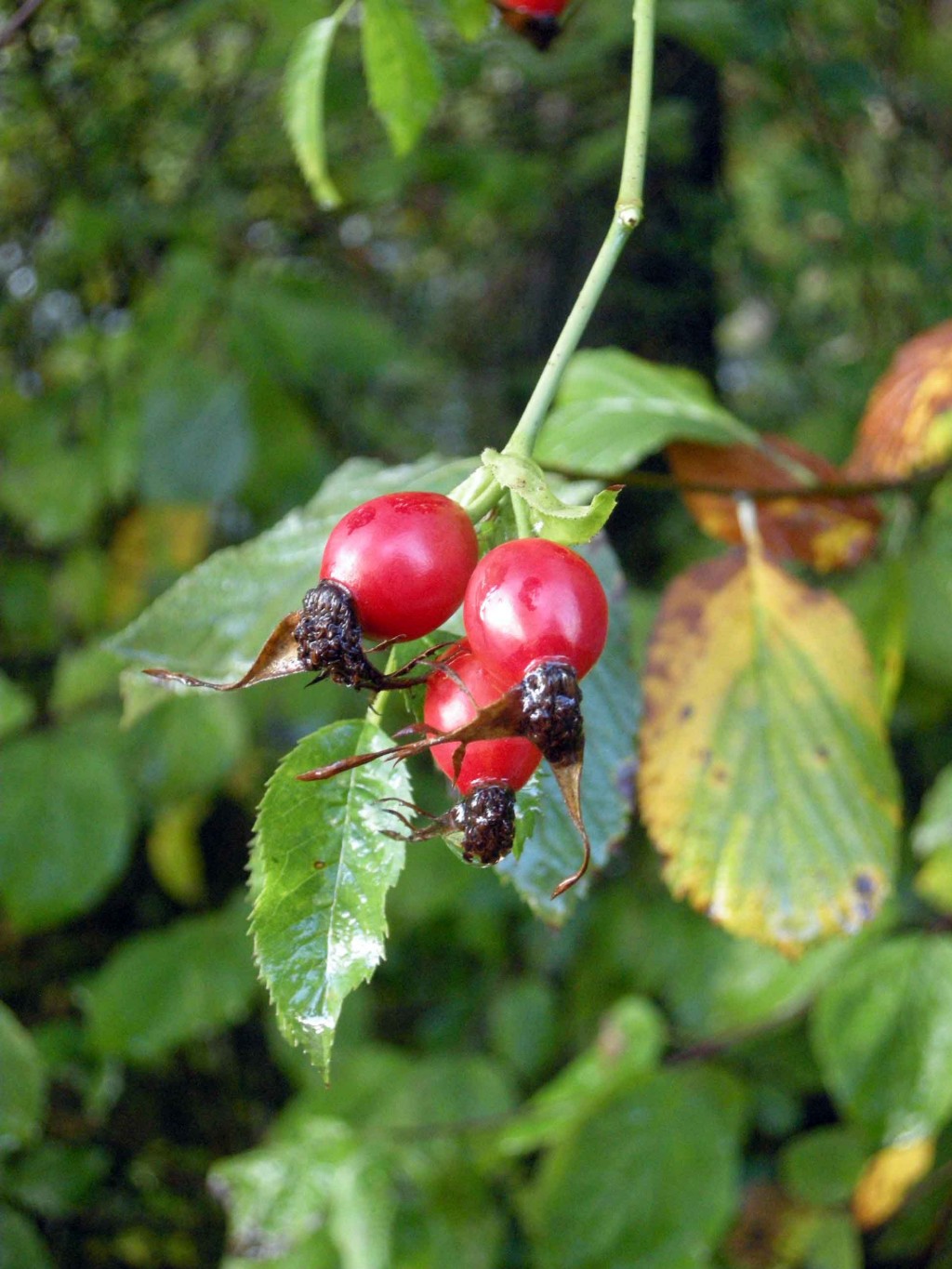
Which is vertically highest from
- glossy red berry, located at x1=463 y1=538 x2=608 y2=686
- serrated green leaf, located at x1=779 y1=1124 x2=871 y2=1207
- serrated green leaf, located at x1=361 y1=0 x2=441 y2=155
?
serrated green leaf, located at x1=361 y1=0 x2=441 y2=155

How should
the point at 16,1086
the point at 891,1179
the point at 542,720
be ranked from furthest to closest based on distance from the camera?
1. the point at 891,1179
2. the point at 16,1086
3. the point at 542,720

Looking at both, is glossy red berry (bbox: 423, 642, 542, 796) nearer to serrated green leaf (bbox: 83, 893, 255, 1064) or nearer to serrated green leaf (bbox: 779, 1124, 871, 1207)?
serrated green leaf (bbox: 83, 893, 255, 1064)

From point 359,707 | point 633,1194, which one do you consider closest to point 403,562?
point 633,1194

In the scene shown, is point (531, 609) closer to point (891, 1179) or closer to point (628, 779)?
point (628, 779)

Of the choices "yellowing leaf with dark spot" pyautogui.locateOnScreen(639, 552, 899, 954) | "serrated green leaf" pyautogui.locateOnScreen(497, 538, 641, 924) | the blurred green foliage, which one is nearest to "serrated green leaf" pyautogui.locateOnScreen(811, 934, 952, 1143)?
the blurred green foliage

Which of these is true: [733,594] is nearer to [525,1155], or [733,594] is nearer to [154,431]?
A: [154,431]

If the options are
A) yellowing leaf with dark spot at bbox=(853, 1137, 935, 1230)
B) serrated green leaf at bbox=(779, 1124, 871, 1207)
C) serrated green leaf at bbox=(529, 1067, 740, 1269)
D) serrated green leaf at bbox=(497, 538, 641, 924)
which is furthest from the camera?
serrated green leaf at bbox=(779, 1124, 871, 1207)

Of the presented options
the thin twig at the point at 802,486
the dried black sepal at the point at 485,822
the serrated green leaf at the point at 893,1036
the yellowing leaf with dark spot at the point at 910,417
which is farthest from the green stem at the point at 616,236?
the serrated green leaf at the point at 893,1036
